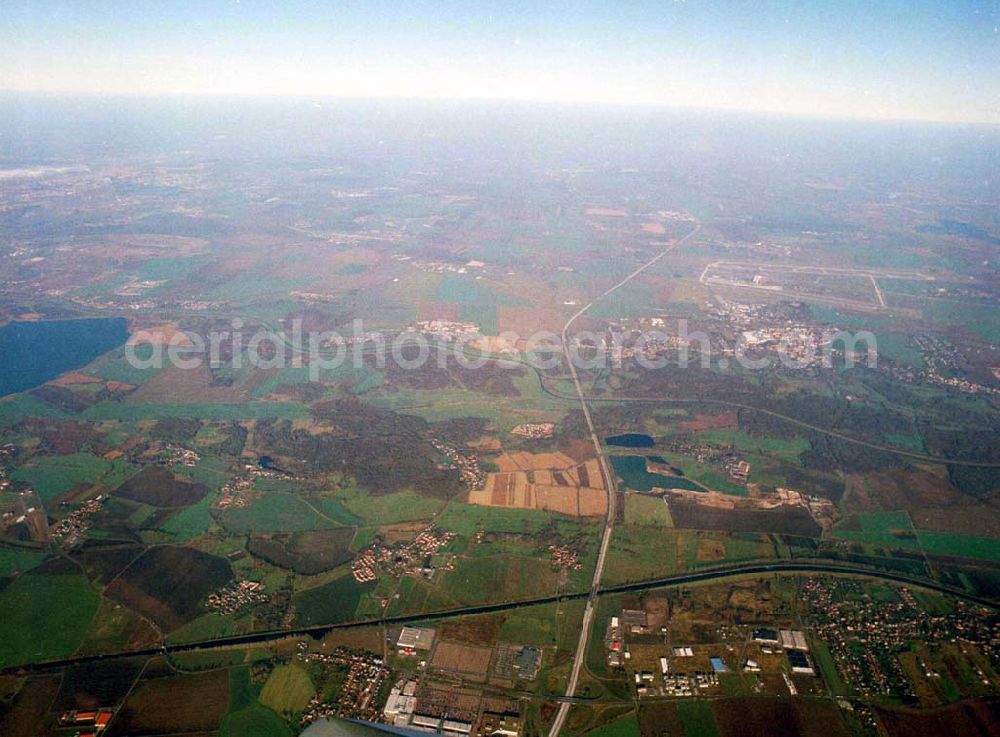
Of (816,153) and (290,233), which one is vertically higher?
(816,153)

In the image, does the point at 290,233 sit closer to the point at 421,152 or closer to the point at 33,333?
the point at 33,333

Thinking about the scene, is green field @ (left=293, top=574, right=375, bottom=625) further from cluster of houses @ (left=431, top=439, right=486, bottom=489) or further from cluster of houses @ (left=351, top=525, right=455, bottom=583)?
cluster of houses @ (left=431, top=439, right=486, bottom=489)

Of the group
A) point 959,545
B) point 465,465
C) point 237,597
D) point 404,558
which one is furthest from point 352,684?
point 959,545

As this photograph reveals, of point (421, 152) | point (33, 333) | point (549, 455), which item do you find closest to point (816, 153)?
point (421, 152)

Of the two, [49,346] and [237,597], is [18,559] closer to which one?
[237,597]

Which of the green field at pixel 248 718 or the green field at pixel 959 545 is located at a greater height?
the green field at pixel 959 545

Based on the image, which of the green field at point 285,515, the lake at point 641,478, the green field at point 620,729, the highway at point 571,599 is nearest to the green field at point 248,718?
the highway at point 571,599

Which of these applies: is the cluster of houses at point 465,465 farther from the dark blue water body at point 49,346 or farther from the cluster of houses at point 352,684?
the dark blue water body at point 49,346
